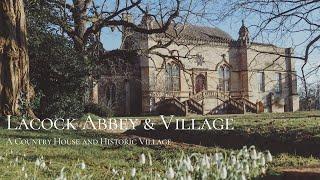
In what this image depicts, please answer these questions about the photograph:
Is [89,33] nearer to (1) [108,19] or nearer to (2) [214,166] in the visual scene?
(1) [108,19]

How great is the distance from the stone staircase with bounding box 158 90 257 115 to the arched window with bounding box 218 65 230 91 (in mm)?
2810

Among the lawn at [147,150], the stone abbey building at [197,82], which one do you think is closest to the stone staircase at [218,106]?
the stone abbey building at [197,82]

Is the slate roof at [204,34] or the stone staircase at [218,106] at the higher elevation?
the slate roof at [204,34]

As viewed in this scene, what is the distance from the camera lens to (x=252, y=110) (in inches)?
1989

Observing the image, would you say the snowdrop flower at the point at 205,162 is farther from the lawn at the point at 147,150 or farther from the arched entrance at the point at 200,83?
the arched entrance at the point at 200,83

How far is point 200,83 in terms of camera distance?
52719 millimetres

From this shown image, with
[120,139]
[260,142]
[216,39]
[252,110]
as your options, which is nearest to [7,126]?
[120,139]

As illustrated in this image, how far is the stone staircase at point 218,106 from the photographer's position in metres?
45.4

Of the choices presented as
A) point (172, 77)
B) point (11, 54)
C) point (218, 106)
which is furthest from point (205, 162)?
point (172, 77)

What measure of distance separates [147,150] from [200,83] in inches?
1684

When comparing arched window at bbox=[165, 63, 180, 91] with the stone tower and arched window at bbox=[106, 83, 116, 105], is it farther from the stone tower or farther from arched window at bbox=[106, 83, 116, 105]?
the stone tower

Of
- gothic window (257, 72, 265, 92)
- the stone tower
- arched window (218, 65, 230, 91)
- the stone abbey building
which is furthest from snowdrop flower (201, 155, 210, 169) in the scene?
gothic window (257, 72, 265, 92)

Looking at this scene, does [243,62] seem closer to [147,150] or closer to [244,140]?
[244,140]

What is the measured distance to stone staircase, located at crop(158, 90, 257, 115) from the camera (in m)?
45.4
